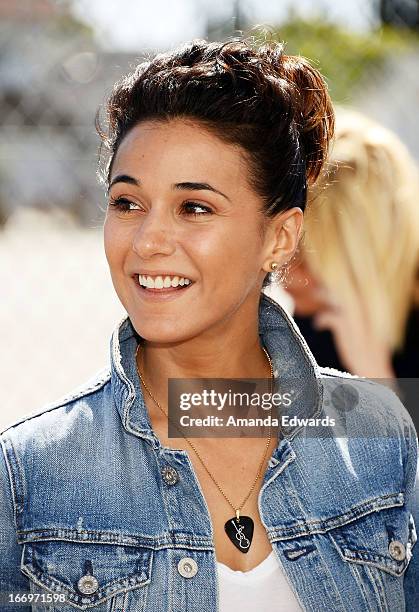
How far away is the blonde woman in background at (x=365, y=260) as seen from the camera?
298cm

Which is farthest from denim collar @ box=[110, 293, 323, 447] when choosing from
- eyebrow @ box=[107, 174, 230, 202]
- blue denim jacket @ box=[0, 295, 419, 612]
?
eyebrow @ box=[107, 174, 230, 202]

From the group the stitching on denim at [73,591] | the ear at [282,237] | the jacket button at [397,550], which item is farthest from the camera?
the ear at [282,237]

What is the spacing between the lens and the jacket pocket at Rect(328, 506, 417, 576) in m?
1.81

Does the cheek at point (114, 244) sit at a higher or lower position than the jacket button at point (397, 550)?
higher

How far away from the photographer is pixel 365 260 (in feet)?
9.93

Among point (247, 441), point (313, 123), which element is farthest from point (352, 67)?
point (247, 441)

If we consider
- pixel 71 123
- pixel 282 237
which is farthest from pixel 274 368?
pixel 71 123

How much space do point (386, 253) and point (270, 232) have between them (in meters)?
1.17

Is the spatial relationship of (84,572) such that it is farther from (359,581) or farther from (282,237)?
(282,237)

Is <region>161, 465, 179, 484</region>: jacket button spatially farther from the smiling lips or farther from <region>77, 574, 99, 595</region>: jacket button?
the smiling lips

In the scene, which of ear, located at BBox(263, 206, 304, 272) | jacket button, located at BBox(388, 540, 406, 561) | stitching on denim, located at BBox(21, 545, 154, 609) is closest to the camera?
stitching on denim, located at BBox(21, 545, 154, 609)

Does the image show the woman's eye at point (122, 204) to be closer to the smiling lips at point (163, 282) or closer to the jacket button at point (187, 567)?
the smiling lips at point (163, 282)

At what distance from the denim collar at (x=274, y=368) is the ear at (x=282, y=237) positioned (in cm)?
16

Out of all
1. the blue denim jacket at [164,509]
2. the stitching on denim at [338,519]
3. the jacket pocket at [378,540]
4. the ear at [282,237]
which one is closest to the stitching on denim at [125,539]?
the blue denim jacket at [164,509]
